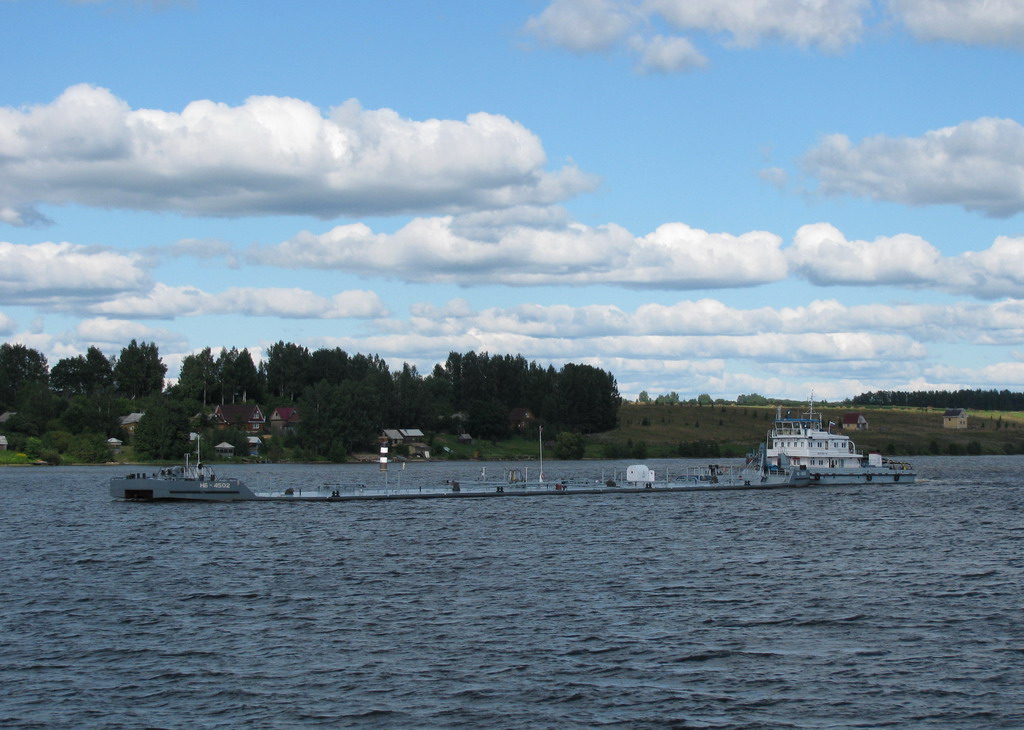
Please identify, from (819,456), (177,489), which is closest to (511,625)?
(177,489)

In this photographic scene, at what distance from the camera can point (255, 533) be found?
87.7 metres

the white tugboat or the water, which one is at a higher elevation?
the white tugboat

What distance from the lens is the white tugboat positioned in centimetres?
15162

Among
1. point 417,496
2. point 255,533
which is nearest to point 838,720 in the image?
point 255,533

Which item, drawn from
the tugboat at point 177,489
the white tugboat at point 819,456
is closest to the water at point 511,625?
the tugboat at point 177,489

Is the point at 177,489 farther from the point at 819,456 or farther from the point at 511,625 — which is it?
the point at 819,456

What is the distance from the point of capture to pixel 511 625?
48.6 meters

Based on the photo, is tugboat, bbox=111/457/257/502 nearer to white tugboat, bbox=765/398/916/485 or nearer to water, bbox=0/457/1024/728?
water, bbox=0/457/1024/728

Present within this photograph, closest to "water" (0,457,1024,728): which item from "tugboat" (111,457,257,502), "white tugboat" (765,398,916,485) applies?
"tugboat" (111,457,257,502)

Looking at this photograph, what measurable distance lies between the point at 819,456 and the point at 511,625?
11240 centimetres

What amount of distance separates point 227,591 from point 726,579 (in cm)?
2696

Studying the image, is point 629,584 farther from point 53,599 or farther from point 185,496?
point 185,496

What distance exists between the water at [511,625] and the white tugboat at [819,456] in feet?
183

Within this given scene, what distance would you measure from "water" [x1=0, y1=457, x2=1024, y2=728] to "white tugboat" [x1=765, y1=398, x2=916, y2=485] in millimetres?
55911
